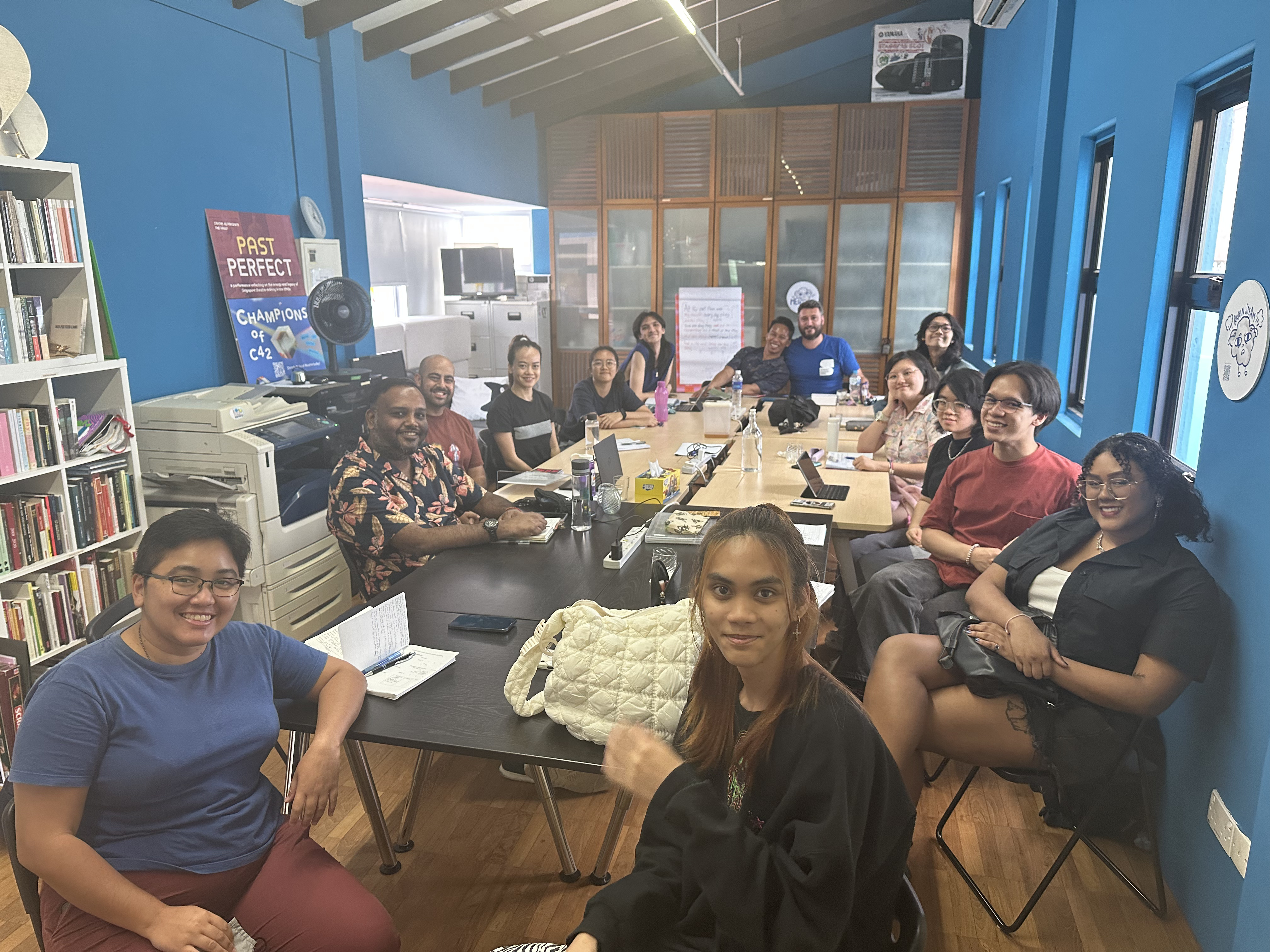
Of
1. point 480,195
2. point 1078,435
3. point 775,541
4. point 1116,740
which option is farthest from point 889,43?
point 775,541

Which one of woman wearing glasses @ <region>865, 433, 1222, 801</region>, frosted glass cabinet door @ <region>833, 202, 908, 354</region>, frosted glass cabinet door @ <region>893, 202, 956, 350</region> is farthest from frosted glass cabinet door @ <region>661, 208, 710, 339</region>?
woman wearing glasses @ <region>865, 433, 1222, 801</region>

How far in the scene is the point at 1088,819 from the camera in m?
2.11

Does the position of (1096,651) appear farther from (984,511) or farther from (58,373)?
(58,373)

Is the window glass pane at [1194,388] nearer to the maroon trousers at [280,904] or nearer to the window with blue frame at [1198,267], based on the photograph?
the window with blue frame at [1198,267]

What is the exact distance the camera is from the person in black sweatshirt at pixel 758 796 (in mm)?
1243

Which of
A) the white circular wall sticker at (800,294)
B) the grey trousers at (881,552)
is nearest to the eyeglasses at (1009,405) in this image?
the grey trousers at (881,552)

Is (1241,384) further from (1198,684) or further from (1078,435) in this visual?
(1078,435)

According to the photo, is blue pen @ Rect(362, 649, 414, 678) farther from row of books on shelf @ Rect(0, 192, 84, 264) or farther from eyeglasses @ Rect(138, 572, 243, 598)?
row of books on shelf @ Rect(0, 192, 84, 264)

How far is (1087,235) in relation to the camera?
4562 millimetres

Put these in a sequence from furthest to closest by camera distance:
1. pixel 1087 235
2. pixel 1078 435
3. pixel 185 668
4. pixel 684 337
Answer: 1. pixel 684 337
2. pixel 1087 235
3. pixel 1078 435
4. pixel 185 668

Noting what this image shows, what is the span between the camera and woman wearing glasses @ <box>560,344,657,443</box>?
522 centimetres

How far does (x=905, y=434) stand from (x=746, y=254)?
4.60 meters

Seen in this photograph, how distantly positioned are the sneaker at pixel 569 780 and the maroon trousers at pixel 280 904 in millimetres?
1011

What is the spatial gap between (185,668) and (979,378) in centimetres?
321
